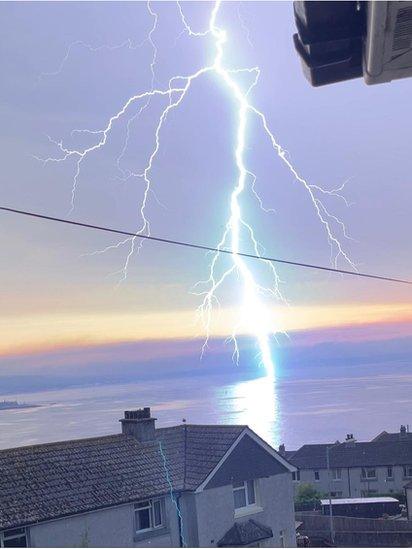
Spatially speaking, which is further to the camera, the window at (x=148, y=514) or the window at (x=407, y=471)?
the window at (x=407, y=471)

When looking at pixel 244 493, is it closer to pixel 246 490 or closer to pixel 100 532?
pixel 246 490

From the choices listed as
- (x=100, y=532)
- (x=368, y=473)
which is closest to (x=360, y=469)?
(x=368, y=473)

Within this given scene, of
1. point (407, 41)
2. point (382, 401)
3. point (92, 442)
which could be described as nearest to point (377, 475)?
point (92, 442)

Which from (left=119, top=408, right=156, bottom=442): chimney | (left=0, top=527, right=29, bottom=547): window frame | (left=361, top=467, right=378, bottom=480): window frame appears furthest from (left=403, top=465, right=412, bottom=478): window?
(left=0, top=527, right=29, bottom=547): window frame

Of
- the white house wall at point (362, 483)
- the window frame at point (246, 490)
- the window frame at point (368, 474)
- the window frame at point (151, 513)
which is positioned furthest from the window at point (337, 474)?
the window frame at point (151, 513)

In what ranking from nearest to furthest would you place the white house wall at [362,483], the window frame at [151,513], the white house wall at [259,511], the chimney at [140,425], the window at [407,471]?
the window frame at [151,513]
the white house wall at [259,511]
the chimney at [140,425]
the window at [407,471]
the white house wall at [362,483]

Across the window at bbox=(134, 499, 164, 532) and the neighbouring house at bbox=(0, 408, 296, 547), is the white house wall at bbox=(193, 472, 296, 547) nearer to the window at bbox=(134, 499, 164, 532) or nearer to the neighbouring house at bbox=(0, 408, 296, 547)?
the neighbouring house at bbox=(0, 408, 296, 547)

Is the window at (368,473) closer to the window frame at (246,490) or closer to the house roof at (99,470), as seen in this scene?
the house roof at (99,470)
